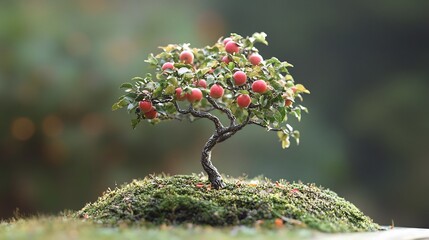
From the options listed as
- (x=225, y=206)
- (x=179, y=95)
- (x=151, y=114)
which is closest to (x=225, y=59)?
(x=179, y=95)

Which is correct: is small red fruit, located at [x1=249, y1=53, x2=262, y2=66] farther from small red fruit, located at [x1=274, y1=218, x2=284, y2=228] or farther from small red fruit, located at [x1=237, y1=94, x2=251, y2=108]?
small red fruit, located at [x1=274, y1=218, x2=284, y2=228]

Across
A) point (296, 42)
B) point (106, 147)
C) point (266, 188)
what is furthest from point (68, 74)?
point (266, 188)

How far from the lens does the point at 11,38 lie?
5.83 meters

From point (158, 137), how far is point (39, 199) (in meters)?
1.26

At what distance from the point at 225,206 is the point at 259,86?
61cm

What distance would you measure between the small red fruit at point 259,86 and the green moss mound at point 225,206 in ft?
1.70

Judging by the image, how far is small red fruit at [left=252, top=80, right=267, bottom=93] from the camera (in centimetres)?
301

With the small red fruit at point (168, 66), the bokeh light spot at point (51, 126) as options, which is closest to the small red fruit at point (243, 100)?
the small red fruit at point (168, 66)

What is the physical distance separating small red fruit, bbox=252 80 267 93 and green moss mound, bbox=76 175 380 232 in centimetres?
52

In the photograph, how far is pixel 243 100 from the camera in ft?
9.96

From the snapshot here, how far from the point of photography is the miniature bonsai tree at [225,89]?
9.92 ft

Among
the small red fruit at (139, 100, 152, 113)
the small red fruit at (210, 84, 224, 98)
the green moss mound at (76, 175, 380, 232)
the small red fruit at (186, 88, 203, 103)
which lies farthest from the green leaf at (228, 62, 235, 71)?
the green moss mound at (76, 175, 380, 232)

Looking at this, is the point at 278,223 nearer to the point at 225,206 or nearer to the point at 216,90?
the point at 225,206

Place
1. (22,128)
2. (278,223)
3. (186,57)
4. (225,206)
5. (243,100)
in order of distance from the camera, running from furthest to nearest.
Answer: (22,128)
(186,57)
(243,100)
(225,206)
(278,223)
